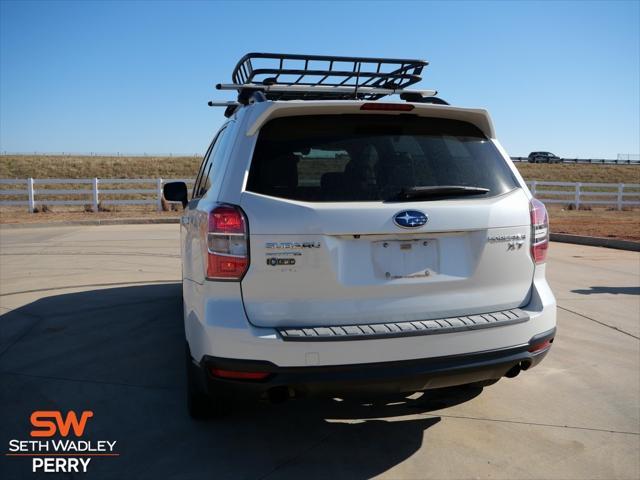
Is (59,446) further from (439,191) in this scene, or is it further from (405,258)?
(439,191)

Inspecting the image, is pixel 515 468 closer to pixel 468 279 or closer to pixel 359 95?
pixel 468 279

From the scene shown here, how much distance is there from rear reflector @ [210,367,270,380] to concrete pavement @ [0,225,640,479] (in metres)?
0.59

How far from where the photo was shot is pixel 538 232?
3.14 m

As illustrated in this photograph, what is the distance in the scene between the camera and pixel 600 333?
5.39 metres

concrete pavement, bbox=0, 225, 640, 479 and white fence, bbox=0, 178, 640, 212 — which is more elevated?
white fence, bbox=0, 178, 640, 212

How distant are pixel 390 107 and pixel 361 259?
85 centimetres

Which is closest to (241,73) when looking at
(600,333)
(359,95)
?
(359,95)

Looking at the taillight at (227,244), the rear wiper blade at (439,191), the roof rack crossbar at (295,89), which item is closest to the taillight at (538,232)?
the rear wiper blade at (439,191)

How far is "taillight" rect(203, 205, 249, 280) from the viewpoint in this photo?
2645mm

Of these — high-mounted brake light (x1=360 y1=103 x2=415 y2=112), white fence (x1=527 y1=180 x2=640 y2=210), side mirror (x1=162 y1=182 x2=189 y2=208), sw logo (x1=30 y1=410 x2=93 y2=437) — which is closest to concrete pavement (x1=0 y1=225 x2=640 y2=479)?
sw logo (x1=30 y1=410 x2=93 y2=437)

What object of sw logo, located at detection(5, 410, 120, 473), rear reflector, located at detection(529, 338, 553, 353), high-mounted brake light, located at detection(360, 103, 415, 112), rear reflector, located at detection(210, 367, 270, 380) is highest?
high-mounted brake light, located at detection(360, 103, 415, 112)

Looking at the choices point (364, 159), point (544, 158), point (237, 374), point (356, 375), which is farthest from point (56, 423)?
point (544, 158)

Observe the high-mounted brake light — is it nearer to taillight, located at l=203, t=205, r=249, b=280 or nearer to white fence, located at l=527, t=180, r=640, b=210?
taillight, located at l=203, t=205, r=249, b=280

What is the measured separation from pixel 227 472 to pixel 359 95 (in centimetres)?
341
